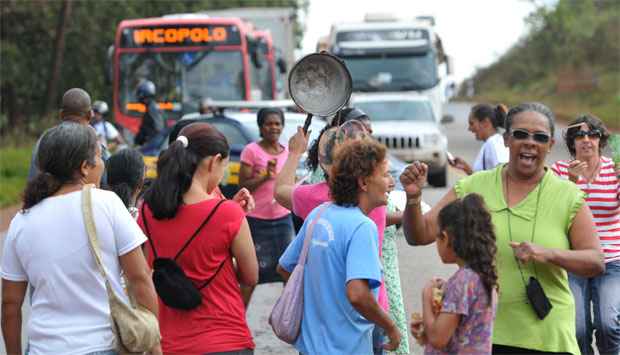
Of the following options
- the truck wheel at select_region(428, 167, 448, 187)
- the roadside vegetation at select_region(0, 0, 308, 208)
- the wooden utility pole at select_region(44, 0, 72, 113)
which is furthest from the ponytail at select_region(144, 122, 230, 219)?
the roadside vegetation at select_region(0, 0, 308, 208)

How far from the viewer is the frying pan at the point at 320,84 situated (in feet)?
19.9

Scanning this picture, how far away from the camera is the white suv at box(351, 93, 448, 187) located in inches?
808

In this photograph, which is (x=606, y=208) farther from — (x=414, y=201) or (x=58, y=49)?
(x=58, y=49)

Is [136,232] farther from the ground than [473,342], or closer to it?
farther from the ground

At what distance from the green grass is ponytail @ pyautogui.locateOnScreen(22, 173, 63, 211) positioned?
1506 centimetres

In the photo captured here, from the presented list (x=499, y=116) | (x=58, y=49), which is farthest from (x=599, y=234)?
(x=58, y=49)

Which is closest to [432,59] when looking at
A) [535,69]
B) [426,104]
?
[426,104]

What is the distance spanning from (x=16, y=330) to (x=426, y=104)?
1788cm

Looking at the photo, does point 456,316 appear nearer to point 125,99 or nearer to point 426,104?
point 426,104

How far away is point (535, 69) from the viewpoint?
82.1 m

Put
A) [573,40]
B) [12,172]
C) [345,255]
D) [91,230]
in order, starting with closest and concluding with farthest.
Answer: [91,230]
[345,255]
[12,172]
[573,40]

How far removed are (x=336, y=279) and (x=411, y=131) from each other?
16.1 metres

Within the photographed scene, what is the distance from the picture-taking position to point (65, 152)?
464cm

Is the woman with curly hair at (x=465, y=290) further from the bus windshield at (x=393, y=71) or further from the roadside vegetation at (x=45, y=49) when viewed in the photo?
the roadside vegetation at (x=45, y=49)
